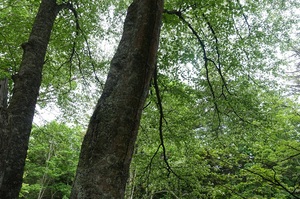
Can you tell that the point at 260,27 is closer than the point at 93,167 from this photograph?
No

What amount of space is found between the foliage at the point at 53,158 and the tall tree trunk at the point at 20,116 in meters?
7.77

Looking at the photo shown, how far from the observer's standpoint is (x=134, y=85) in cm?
174

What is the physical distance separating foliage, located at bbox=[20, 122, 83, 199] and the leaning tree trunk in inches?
412

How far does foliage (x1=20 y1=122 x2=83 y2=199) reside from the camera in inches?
485

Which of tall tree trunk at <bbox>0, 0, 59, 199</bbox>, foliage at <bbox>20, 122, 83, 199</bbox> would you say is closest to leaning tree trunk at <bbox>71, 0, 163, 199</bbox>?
tall tree trunk at <bbox>0, 0, 59, 199</bbox>

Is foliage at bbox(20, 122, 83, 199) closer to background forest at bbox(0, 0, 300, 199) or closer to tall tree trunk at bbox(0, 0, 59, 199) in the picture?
background forest at bbox(0, 0, 300, 199)

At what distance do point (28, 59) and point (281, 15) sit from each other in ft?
20.9

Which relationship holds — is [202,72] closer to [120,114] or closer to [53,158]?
[120,114]

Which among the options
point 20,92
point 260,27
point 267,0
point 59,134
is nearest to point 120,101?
point 20,92

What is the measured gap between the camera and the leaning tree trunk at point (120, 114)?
4.78ft

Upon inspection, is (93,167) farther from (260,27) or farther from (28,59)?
(260,27)

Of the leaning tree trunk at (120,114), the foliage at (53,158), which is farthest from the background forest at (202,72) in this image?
the foliage at (53,158)

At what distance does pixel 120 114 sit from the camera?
1.63 metres

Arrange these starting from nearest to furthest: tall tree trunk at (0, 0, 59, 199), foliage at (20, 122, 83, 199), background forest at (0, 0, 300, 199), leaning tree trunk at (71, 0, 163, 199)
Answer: leaning tree trunk at (71, 0, 163, 199) → tall tree trunk at (0, 0, 59, 199) → background forest at (0, 0, 300, 199) → foliage at (20, 122, 83, 199)
